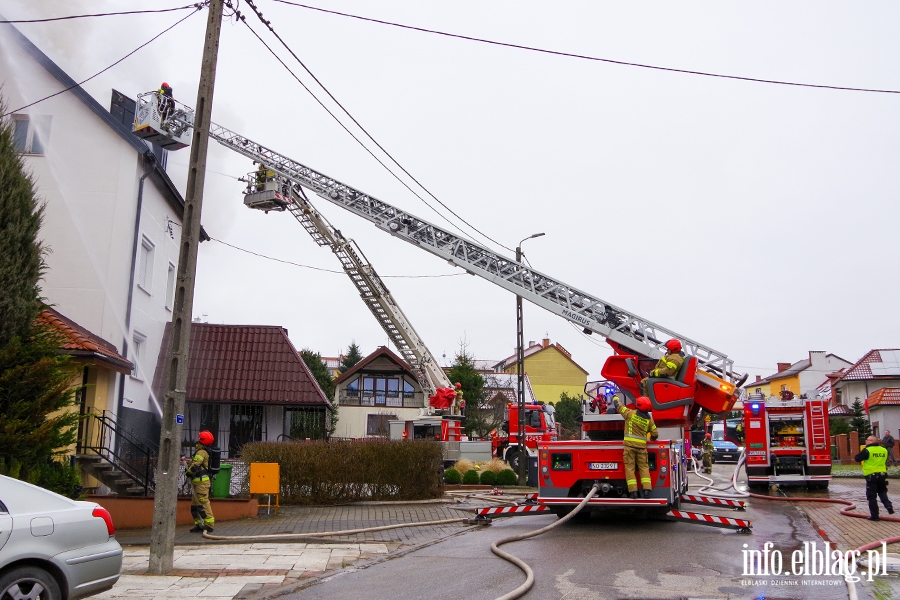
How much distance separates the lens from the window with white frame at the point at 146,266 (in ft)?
58.2

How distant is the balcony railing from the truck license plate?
3035 cm

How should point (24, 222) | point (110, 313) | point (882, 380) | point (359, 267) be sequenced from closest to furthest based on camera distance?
point (24, 222) < point (110, 313) < point (359, 267) < point (882, 380)

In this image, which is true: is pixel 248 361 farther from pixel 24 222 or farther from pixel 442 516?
pixel 24 222

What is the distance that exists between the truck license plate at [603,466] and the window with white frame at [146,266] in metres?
11.5

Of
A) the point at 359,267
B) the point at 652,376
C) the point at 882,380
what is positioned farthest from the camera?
the point at 882,380

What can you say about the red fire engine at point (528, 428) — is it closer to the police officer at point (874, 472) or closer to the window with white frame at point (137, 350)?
the window with white frame at point (137, 350)

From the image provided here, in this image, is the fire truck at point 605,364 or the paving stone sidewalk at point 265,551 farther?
the fire truck at point 605,364

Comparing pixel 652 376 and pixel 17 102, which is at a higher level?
pixel 17 102

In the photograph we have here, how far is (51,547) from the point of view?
5.98 metres

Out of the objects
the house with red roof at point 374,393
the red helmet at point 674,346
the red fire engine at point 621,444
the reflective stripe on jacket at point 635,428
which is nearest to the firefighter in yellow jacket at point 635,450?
the reflective stripe on jacket at point 635,428

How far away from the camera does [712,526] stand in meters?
11.6

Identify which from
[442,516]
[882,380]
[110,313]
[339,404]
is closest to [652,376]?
[442,516]

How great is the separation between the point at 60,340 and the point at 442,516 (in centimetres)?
709

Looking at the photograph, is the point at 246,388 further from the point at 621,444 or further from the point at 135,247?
the point at 621,444
